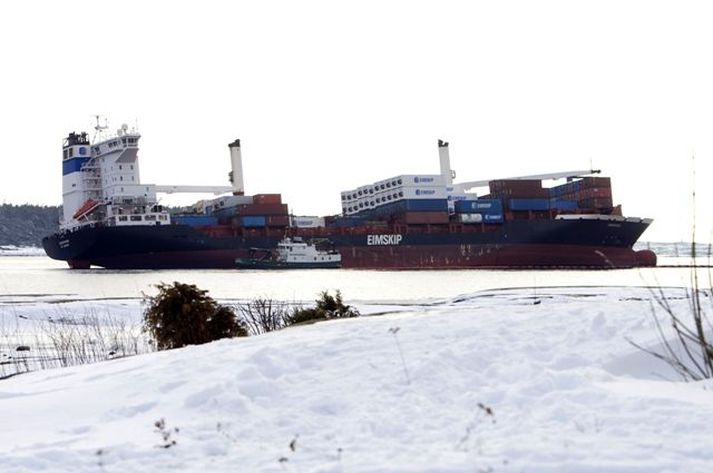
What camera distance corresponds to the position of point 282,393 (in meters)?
4.33

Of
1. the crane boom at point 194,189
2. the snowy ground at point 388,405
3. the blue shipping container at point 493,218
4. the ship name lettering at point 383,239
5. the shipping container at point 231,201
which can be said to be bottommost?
the snowy ground at point 388,405

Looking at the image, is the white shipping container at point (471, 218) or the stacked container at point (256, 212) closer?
the stacked container at point (256, 212)

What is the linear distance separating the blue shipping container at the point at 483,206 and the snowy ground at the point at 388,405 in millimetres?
51527

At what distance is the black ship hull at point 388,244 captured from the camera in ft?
173

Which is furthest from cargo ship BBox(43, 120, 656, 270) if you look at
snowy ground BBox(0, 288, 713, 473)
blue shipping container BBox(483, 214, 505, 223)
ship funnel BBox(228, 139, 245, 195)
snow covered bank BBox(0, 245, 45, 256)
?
snow covered bank BBox(0, 245, 45, 256)

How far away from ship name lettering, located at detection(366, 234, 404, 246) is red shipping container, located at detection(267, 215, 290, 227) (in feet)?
21.4

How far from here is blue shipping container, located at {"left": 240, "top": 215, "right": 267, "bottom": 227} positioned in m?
56.0

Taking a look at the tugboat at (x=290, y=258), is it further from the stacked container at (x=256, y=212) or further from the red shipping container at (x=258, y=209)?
the red shipping container at (x=258, y=209)

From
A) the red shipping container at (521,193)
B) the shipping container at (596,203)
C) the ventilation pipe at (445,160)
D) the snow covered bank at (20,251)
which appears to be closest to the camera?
the red shipping container at (521,193)

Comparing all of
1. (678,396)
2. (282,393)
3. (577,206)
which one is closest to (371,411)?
(282,393)

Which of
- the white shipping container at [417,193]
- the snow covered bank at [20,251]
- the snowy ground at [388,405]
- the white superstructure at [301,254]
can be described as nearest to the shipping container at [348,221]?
the white shipping container at [417,193]

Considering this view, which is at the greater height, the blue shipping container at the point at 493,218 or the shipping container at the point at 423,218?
the shipping container at the point at 423,218

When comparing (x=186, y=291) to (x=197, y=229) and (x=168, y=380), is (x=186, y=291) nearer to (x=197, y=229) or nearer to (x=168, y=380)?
(x=168, y=380)

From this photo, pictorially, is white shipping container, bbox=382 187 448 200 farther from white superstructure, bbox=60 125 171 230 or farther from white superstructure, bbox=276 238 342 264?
white superstructure, bbox=60 125 171 230
